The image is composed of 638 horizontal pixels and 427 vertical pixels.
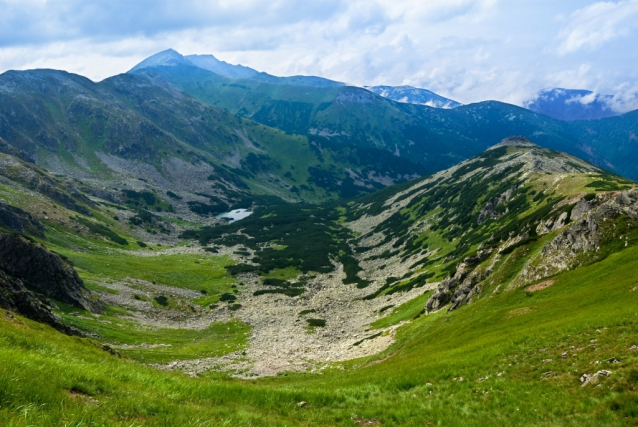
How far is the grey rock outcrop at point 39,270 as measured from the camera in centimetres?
7169

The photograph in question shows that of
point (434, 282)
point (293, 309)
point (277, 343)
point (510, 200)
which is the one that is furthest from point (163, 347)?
point (510, 200)

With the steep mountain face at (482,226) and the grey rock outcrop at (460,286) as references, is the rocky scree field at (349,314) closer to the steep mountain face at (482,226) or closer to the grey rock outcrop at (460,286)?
the grey rock outcrop at (460,286)

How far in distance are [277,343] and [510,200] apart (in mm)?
79464

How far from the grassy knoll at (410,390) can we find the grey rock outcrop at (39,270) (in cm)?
5408

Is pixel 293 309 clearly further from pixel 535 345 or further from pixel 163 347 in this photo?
pixel 535 345

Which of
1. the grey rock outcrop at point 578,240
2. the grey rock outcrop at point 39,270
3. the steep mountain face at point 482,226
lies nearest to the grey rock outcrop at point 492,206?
the steep mountain face at point 482,226

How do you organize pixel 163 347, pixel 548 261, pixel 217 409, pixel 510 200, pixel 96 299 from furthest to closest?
pixel 510 200 → pixel 96 299 → pixel 163 347 → pixel 548 261 → pixel 217 409

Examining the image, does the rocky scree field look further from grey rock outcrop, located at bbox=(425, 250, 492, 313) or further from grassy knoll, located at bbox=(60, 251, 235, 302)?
grassy knoll, located at bbox=(60, 251, 235, 302)

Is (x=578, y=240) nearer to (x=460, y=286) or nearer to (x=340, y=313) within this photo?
(x=460, y=286)

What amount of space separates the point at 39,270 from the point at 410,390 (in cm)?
7687

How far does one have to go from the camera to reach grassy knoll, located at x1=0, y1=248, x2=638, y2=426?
401 inches

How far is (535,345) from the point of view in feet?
77.2

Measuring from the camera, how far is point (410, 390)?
800 inches

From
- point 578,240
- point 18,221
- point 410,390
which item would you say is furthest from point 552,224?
point 18,221
